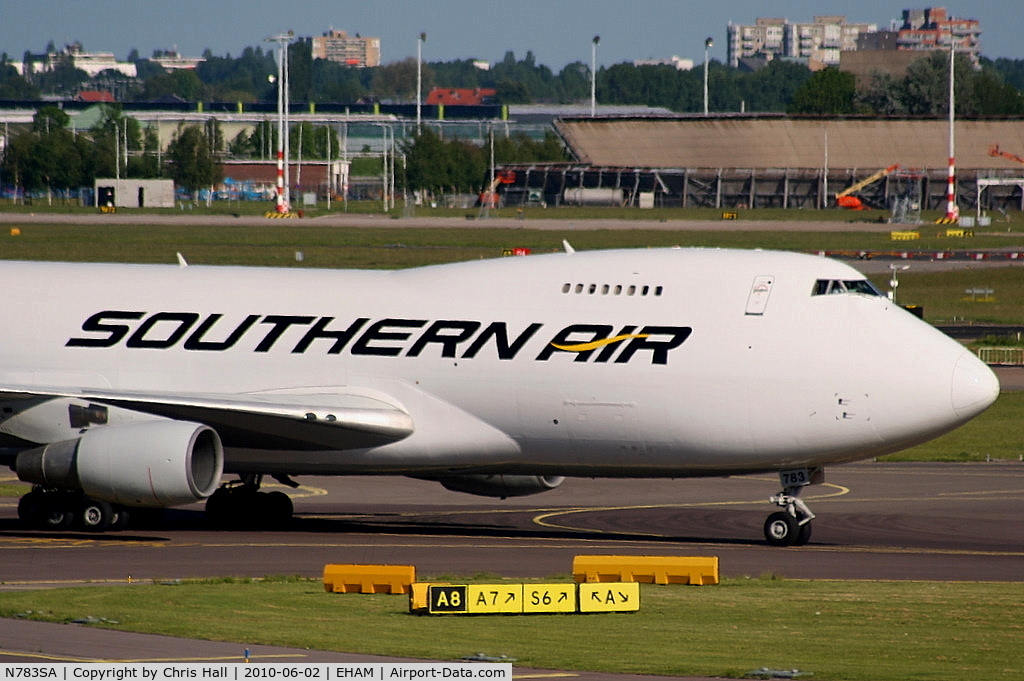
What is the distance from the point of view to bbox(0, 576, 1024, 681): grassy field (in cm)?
2070

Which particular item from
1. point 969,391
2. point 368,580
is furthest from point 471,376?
point 969,391

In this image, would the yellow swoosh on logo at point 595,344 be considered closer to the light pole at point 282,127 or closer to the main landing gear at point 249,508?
the main landing gear at point 249,508

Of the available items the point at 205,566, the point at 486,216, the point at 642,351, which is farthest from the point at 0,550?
the point at 486,216

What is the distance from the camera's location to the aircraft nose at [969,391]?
101 ft

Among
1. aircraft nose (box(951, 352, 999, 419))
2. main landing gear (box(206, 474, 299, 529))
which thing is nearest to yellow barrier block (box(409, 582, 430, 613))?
aircraft nose (box(951, 352, 999, 419))

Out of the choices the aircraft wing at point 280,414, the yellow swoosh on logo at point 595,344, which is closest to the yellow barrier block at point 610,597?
the yellow swoosh on logo at point 595,344

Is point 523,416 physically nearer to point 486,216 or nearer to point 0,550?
point 0,550

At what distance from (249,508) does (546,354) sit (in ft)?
26.8

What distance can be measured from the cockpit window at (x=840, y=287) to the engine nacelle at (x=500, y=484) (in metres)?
7.28

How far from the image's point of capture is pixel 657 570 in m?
27.6

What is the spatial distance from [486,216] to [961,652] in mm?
151365

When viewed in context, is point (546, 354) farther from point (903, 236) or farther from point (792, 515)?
point (903, 236)

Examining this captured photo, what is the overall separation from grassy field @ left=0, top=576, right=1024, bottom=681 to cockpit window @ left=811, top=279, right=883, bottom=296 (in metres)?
6.48

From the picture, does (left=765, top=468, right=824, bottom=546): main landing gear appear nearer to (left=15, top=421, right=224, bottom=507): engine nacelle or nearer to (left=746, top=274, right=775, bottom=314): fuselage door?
(left=746, top=274, right=775, bottom=314): fuselage door
